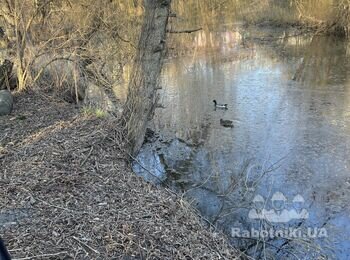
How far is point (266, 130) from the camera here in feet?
29.3

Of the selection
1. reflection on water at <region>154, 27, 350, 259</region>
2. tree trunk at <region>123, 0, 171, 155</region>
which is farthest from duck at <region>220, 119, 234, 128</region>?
tree trunk at <region>123, 0, 171, 155</region>

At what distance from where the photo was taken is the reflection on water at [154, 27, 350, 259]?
19.9 ft

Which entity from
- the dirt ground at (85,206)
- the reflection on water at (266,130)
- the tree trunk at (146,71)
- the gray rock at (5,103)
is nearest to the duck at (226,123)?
the reflection on water at (266,130)

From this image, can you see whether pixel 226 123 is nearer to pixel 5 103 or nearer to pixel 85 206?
pixel 5 103

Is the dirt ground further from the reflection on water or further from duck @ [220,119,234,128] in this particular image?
duck @ [220,119,234,128]

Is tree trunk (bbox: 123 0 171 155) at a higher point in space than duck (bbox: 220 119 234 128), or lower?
higher

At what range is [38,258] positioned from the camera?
3.41m

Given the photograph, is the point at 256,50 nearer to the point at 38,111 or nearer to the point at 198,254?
the point at 38,111

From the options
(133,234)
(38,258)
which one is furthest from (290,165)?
(38,258)

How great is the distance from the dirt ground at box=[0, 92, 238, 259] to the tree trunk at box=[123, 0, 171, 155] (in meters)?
0.44

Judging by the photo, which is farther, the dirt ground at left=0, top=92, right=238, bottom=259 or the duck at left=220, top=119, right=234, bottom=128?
the duck at left=220, top=119, right=234, bottom=128

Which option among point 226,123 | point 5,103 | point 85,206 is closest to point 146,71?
point 5,103

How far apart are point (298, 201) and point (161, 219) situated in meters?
2.66

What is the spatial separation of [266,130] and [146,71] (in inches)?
130
